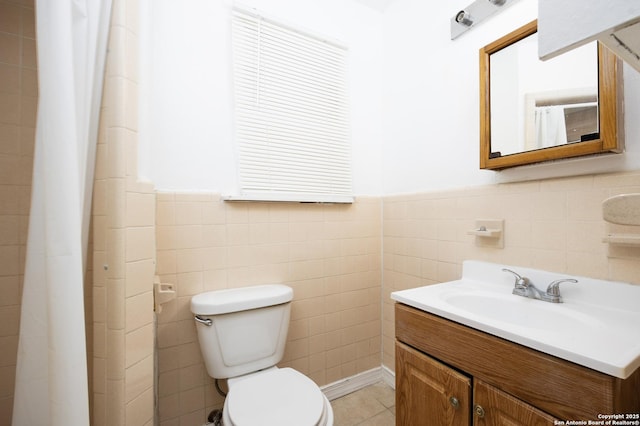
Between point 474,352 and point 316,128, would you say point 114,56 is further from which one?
point 474,352

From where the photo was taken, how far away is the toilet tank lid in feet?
3.94

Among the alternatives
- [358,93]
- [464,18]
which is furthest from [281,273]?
[464,18]

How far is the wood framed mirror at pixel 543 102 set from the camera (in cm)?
90

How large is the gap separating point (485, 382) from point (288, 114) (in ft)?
4.86

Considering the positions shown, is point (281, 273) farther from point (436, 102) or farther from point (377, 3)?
point (377, 3)

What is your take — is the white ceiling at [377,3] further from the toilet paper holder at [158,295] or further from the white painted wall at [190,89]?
the toilet paper holder at [158,295]

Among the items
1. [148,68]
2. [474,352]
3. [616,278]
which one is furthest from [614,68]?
[148,68]

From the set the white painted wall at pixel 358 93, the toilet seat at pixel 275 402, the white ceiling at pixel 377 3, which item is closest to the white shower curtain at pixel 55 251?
the white painted wall at pixel 358 93

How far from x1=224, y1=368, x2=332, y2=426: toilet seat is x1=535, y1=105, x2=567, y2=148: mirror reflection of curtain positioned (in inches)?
51.6

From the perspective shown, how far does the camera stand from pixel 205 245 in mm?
1363

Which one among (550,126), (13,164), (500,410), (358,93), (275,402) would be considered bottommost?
(275,402)

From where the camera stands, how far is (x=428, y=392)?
101 centimetres

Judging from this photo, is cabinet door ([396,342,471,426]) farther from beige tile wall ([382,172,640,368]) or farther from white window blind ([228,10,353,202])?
white window blind ([228,10,353,202])

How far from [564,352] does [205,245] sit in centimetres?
137
